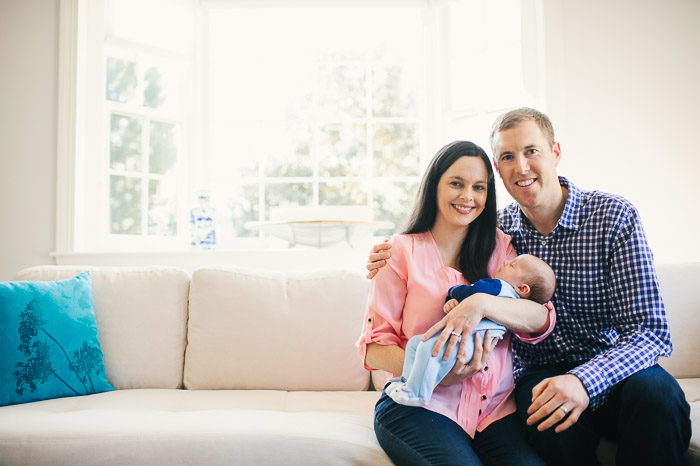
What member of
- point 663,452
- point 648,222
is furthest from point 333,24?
point 663,452

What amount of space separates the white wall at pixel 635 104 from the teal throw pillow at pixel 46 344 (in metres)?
2.49

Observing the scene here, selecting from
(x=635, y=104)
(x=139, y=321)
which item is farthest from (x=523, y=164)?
(x=635, y=104)

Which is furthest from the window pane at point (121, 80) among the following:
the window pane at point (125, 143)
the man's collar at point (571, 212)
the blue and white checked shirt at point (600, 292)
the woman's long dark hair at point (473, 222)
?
the man's collar at point (571, 212)

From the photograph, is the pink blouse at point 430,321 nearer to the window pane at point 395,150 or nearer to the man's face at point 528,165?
the man's face at point 528,165

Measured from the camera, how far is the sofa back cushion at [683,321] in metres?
2.01

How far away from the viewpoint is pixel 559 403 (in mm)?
1271

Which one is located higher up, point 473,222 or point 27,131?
point 27,131

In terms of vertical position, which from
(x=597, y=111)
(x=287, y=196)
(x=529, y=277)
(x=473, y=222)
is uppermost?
(x=597, y=111)

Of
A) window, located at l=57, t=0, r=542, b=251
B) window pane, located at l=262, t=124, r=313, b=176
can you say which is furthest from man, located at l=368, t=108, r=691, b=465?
window pane, located at l=262, t=124, r=313, b=176

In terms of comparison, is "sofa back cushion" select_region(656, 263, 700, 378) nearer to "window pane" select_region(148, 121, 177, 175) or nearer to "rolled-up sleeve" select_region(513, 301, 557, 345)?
"rolled-up sleeve" select_region(513, 301, 557, 345)

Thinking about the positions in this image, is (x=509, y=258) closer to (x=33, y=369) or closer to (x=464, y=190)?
(x=464, y=190)

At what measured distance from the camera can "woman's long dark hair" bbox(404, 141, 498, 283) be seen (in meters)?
1.54

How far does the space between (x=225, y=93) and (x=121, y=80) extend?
67 centimetres

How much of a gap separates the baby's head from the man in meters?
0.12
